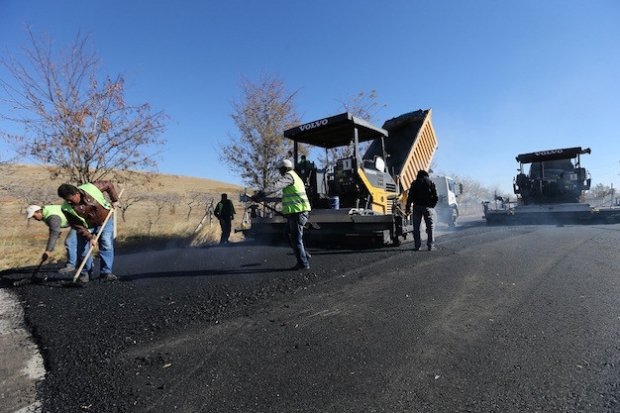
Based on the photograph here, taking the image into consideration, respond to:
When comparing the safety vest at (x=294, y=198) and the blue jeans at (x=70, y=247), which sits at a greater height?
the safety vest at (x=294, y=198)

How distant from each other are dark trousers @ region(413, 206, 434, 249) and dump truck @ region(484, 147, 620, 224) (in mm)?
7597

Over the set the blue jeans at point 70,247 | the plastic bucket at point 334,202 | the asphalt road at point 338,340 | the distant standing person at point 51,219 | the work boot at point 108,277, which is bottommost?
the asphalt road at point 338,340

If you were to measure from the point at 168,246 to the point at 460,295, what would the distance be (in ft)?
23.6

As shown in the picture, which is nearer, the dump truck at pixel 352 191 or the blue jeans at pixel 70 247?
the blue jeans at pixel 70 247

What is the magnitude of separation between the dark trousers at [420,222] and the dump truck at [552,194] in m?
7.60

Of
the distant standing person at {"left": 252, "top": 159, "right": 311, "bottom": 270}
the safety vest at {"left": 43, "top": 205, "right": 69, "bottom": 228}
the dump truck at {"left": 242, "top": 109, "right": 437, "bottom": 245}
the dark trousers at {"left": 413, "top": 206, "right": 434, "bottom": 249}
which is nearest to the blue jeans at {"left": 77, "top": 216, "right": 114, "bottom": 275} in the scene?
the safety vest at {"left": 43, "top": 205, "right": 69, "bottom": 228}

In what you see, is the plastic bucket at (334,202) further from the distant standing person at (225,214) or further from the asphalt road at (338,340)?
the distant standing person at (225,214)

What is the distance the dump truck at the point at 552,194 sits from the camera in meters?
10.9

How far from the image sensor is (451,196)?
1352cm

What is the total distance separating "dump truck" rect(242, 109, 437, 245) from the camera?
582 centimetres

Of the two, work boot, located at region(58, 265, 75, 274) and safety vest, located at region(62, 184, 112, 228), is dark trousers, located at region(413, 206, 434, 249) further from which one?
work boot, located at region(58, 265, 75, 274)

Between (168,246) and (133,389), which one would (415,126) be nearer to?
(168,246)

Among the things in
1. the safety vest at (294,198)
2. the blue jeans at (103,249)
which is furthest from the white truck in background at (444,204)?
the blue jeans at (103,249)

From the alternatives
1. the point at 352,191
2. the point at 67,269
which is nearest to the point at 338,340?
the point at 352,191
